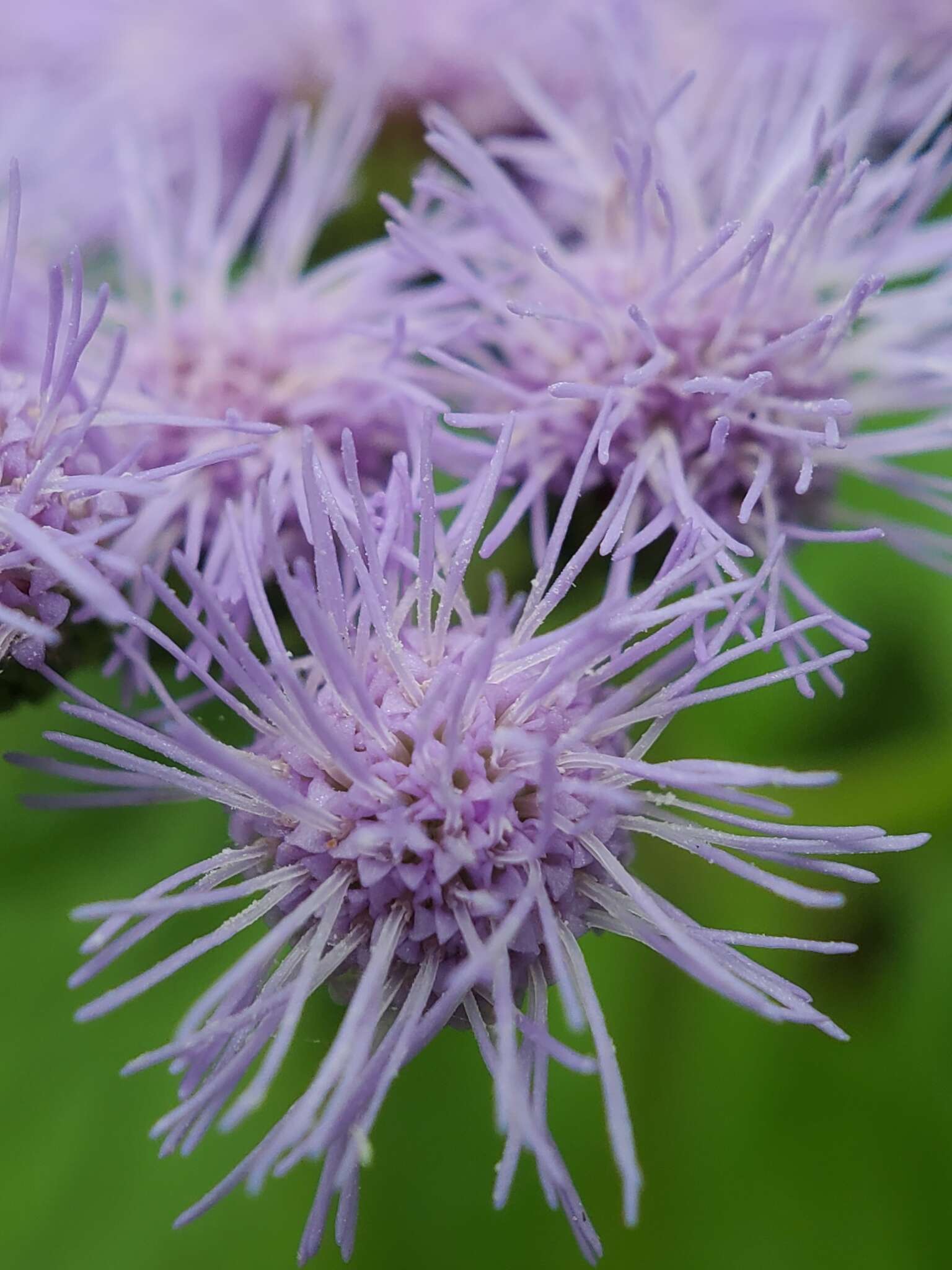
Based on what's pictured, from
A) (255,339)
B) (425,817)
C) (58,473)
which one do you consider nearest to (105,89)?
(255,339)

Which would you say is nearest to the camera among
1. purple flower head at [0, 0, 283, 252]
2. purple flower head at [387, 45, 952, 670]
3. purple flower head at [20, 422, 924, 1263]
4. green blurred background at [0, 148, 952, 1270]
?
purple flower head at [20, 422, 924, 1263]

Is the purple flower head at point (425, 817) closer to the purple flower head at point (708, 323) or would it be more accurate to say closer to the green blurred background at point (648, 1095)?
the purple flower head at point (708, 323)

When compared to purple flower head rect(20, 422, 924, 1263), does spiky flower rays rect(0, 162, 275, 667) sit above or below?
above

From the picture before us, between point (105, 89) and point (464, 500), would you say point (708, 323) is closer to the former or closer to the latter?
point (464, 500)

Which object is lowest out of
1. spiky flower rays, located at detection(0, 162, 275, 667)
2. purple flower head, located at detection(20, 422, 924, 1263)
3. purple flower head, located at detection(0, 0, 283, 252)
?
purple flower head, located at detection(20, 422, 924, 1263)

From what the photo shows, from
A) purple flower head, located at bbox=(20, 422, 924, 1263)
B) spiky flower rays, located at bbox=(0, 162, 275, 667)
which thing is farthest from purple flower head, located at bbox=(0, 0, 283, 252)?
purple flower head, located at bbox=(20, 422, 924, 1263)

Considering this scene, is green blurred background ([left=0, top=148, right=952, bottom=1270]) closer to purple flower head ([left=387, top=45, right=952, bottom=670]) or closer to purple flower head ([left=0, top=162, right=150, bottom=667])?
purple flower head ([left=387, top=45, right=952, bottom=670])
